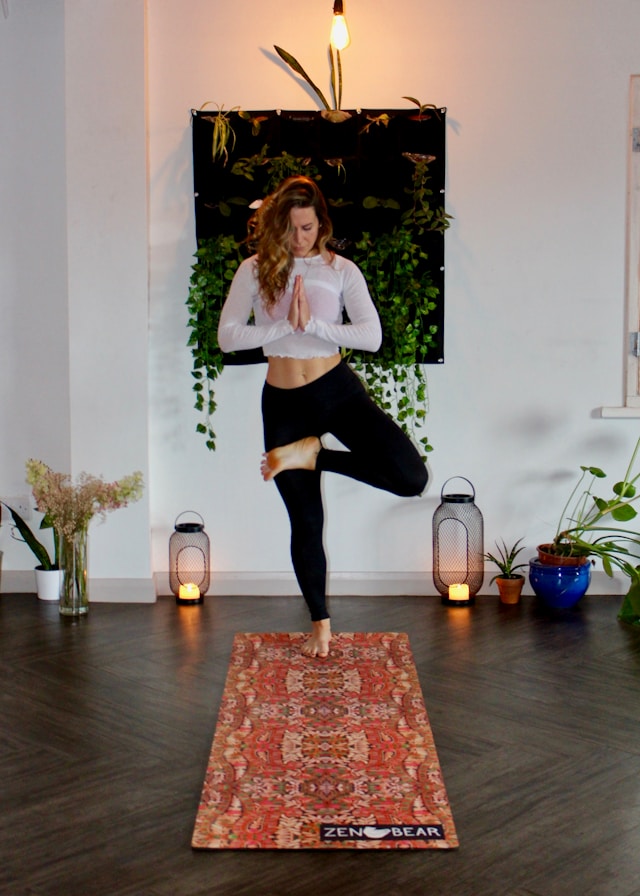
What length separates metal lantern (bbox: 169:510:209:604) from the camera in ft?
16.1

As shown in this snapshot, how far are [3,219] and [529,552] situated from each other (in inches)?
124

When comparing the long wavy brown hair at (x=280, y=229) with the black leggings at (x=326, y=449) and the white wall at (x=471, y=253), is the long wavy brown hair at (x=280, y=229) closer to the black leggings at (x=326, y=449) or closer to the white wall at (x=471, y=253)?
the black leggings at (x=326, y=449)

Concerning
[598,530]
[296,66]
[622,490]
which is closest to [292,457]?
[622,490]

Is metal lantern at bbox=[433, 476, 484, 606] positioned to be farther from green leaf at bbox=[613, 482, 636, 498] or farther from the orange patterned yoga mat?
the orange patterned yoga mat

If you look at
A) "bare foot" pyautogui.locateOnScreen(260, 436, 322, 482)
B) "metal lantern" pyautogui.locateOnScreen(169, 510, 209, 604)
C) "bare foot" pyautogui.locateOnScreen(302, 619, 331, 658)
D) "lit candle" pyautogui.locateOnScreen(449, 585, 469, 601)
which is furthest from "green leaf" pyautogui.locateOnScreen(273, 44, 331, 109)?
"bare foot" pyautogui.locateOnScreen(302, 619, 331, 658)

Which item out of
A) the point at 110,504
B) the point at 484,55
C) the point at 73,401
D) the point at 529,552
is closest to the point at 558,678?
the point at 529,552

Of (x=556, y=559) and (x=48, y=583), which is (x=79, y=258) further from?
(x=556, y=559)

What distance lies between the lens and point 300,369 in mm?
3713

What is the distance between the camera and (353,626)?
447cm

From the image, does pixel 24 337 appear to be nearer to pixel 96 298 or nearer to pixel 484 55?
pixel 96 298

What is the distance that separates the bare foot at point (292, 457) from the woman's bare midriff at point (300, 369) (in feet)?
0.70

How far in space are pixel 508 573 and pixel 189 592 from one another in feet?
5.13

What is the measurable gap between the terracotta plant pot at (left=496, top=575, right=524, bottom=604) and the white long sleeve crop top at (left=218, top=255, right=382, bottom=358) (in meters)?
1.67

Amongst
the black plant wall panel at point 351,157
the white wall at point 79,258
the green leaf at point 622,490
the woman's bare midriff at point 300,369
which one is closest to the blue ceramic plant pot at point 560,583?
the green leaf at point 622,490
